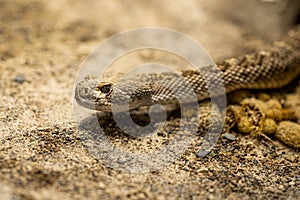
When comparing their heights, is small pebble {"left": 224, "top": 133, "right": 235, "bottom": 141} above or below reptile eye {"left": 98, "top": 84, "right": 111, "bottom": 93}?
below

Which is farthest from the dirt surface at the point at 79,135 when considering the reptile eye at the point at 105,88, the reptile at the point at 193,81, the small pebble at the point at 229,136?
the reptile eye at the point at 105,88

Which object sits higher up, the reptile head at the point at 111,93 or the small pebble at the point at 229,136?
the reptile head at the point at 111,93

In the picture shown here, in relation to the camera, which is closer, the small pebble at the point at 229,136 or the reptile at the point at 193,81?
the reptile at the point at 193,81

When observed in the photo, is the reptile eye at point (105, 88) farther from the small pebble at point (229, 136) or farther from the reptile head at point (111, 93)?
the small pebble at point (229, 136)

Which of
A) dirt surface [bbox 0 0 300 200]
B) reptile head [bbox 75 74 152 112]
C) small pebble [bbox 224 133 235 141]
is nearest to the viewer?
dirt surface [bbox 0 0 300 200]

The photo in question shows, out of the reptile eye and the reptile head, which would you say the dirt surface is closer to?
the reptile head

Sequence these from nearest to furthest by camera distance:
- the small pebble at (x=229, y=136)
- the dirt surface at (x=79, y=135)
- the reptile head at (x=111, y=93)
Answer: the dirt surface at (x=79, y=135), the reptile head at (x=111, y=93), the small pebble at (x=229, y=136)

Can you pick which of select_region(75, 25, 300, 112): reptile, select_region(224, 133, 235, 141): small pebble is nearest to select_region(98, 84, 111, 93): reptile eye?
select_region(75, 25, 300, 112): reptile
